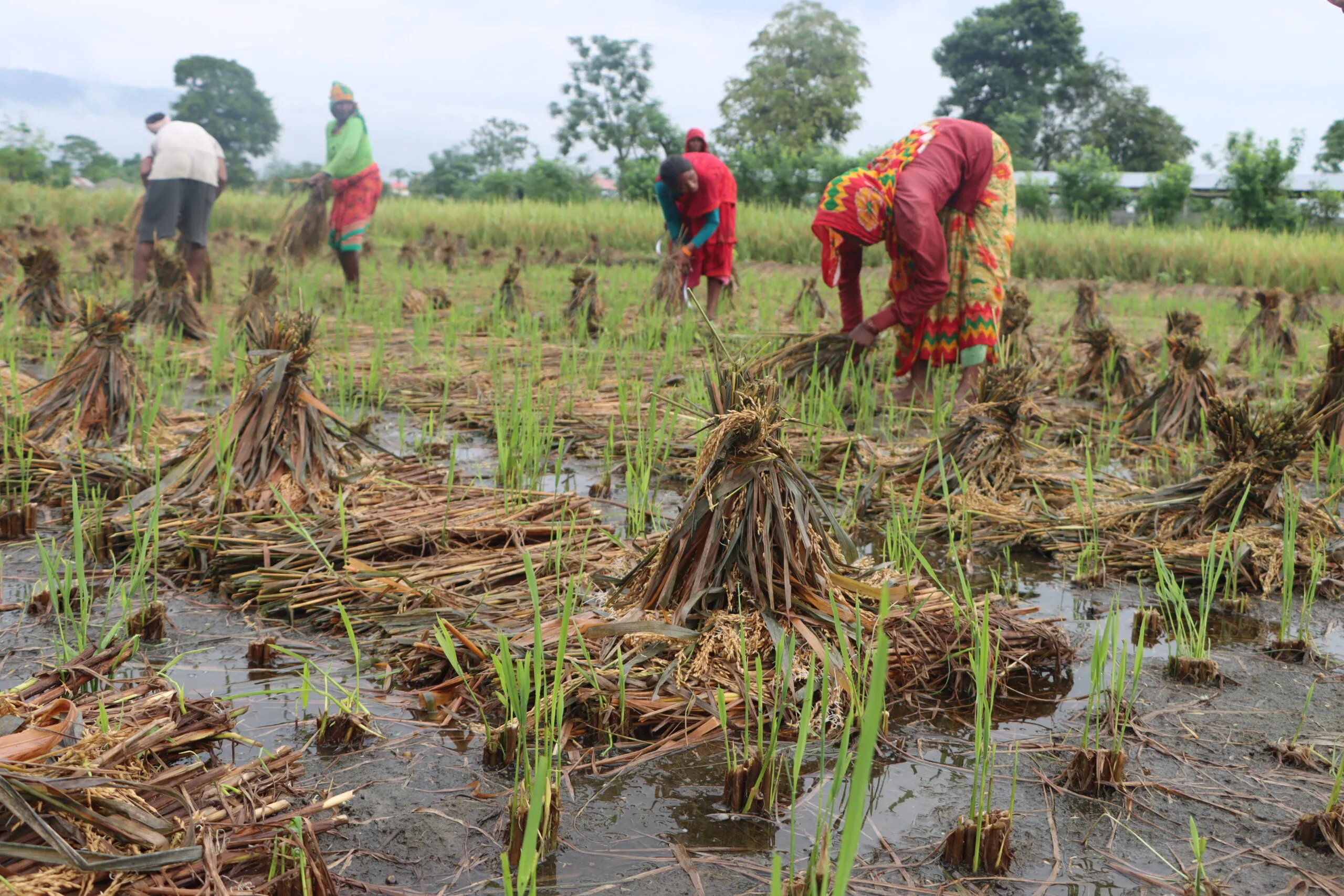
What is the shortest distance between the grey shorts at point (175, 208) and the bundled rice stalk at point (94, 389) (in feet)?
11.2

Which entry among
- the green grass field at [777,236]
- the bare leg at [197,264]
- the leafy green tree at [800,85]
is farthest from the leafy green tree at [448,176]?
the bare leg at [197,264]

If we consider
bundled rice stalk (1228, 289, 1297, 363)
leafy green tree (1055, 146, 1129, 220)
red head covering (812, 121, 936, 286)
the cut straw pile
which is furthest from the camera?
leafy green tree (1055, 146, 1129, 220)

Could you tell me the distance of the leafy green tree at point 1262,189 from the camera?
16.5m

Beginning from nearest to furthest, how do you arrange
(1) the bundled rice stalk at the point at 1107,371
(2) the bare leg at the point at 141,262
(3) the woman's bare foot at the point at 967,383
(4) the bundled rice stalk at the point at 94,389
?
(4) the bundled rice stalk at the point at 94,389 < (3) the woman's bare foot at the point at 967,383 < (1) the bundled rice stalk at the point at 1107,371 < (2) the bare leg at the point at 141,262

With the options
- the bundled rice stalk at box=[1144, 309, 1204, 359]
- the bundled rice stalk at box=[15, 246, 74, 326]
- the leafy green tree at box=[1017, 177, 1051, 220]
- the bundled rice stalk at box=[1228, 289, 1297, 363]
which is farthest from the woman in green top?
the leafy green tree at box=[1017, 177, 1051, 220]

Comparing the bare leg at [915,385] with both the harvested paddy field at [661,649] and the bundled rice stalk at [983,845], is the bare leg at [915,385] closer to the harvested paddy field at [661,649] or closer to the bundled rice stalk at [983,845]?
the harvested paddy field at [661,649]

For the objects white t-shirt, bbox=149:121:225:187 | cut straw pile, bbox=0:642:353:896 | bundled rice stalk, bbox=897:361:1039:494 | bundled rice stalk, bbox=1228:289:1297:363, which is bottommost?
cut straw pile, bbox=0:642:353:896

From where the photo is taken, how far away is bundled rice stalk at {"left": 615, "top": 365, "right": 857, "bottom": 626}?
180 cm

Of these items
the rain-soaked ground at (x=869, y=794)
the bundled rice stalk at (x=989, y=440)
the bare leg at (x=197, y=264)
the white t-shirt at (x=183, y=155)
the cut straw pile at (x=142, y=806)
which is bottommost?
the rain-soaked ground at (x=869, y=794)

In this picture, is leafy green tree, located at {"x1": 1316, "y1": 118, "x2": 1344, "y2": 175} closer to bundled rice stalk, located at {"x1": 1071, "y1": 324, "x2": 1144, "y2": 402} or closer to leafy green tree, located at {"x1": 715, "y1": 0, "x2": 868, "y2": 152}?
leafy green tree, located at {"x1": 715, "y1": 0, "x2": 868, "y2": 152}

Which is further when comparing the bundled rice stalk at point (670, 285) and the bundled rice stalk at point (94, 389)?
the bundled rice stalk at point (670, 285)

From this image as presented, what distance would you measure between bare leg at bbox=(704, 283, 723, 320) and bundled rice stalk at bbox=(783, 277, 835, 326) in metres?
0.49

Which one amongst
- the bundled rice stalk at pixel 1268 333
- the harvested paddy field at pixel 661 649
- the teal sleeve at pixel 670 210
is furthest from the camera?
the teal sleeve at pixel 670 210

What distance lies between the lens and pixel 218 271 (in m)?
9.77
